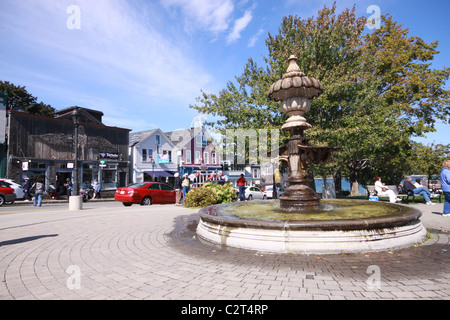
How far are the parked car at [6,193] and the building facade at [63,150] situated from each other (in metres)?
7.74

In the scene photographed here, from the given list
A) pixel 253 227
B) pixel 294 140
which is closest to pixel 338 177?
pixel 294 140

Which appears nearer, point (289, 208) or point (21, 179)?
point (289, 208)

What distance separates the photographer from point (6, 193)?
18234mm

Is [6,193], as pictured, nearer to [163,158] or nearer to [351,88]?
[163,158]

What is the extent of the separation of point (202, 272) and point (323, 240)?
7.31 ft

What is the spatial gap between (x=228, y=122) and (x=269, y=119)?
3.42 meters

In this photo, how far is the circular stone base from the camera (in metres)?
4.62

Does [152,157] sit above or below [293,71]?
below

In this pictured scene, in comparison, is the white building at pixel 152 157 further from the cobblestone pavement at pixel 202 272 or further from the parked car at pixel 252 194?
the cobblestone pavement at pixel 202 272

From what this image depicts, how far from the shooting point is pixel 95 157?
1234 inches

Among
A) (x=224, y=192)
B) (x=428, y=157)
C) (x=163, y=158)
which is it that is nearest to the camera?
(x=224, y=192)

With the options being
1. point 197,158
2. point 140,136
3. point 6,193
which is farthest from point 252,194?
point 140,136

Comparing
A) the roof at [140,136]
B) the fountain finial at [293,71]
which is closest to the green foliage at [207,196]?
the fountain finial at [293,71]
